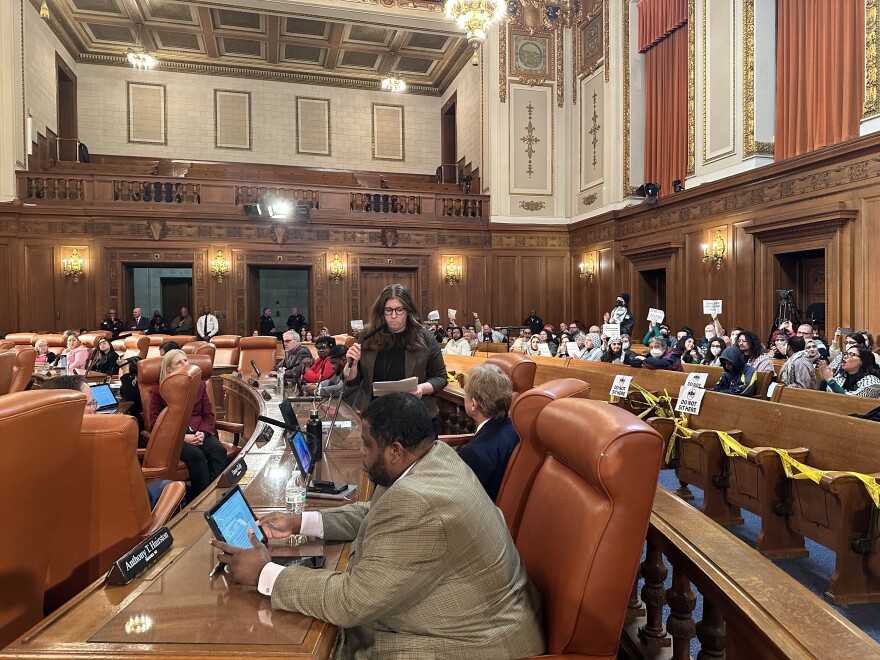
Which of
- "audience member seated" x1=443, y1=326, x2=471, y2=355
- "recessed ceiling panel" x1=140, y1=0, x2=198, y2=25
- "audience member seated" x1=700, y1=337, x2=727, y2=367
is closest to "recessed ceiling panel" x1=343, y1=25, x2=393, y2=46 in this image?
"recessed ceiling panel" x1=140, y1=0, x2=198, y2=25

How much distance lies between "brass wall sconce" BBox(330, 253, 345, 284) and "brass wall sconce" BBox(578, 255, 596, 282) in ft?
17.4

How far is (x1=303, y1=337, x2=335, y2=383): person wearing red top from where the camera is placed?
5281 mm

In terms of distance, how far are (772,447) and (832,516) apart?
0.61 metres

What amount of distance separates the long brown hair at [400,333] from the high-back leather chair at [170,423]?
3.11ft

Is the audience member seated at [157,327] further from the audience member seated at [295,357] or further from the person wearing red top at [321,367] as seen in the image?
the person wearing red top at [321,367]

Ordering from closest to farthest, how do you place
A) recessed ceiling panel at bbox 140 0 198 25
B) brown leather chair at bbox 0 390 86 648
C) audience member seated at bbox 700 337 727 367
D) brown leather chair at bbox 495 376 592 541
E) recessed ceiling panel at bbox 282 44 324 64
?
Answer: brown leather chair at bbox 0 390 86 648 → brown leather chair at bbox 495 376 592 541 → audience member seated at bbox 700 337 727 367 → recessed ceiling panel at bbox 140 0 198 25 → recessed ceiling panel at bbox 282 44 324 64

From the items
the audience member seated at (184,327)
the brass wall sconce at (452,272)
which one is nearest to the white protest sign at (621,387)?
the brass wall sconce at (452,272)

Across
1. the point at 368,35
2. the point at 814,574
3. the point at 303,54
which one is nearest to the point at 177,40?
the point at 303,54

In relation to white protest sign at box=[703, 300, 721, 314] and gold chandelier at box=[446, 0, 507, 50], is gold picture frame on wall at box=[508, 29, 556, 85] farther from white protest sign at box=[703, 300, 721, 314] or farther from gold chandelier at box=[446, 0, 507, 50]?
white protest sign at box=[703, 300, 721, 314]

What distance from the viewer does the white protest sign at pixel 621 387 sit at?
4.87 metres

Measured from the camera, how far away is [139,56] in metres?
14.3

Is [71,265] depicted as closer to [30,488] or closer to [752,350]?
[752,350]

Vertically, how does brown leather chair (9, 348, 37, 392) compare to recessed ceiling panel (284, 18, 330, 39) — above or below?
below

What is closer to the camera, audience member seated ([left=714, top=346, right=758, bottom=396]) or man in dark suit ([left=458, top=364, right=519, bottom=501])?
man in dark suit ([left=458, top=364, right=519, bottom=501])
